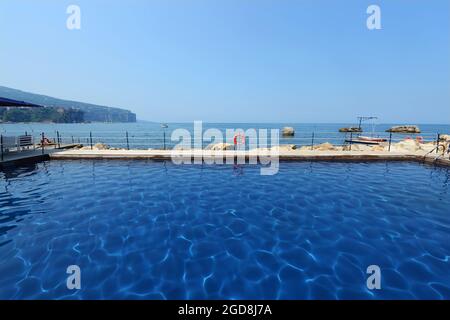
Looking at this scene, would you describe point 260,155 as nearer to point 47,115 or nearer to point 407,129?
point 407,129

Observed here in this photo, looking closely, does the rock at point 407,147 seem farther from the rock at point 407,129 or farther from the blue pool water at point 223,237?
the rock at point 407,129

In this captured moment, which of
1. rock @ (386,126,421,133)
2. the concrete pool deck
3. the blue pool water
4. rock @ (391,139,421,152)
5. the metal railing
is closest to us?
the blue pool water

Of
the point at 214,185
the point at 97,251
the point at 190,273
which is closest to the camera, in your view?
the point at 190,273

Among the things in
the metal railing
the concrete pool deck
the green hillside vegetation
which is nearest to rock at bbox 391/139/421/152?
the metal railing

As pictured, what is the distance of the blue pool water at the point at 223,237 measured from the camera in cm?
315

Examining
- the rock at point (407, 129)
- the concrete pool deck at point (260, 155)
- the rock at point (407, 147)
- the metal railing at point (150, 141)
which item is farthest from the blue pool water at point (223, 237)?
the rock at point (407, 129)

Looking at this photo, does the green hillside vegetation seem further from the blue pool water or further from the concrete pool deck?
the blue pool water

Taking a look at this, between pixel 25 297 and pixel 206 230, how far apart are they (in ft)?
9.05

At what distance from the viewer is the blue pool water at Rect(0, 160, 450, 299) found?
10.3 ft

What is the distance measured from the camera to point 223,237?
4.40 meters

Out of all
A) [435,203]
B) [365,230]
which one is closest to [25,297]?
[365,230]

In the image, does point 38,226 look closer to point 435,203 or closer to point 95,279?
point 95,279
